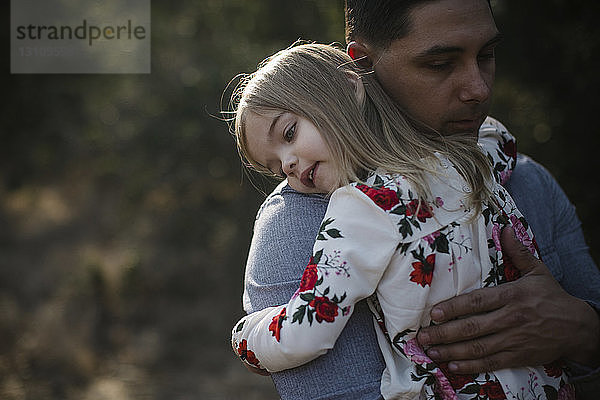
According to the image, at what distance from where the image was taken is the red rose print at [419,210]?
135cm

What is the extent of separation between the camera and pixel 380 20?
163 cm

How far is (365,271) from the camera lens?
51.9 inches

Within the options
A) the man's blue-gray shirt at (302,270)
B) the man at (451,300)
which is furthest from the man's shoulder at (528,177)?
the man at (451,300)

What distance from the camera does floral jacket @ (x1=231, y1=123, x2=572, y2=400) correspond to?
1313mm

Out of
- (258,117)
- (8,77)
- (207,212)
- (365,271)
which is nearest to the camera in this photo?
(365,271)

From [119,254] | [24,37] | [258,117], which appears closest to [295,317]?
[258,117]

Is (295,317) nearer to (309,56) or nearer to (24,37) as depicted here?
(309,56)

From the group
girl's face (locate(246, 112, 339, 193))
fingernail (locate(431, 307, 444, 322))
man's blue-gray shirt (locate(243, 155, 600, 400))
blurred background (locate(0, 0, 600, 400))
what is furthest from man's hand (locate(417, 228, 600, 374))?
blurred background (locate(0, 0, 600, 400))

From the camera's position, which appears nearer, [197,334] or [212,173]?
[212,173]

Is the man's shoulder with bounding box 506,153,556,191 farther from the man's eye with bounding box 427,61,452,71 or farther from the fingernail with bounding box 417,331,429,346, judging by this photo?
the fingernail with bounding box 417,331,429,346

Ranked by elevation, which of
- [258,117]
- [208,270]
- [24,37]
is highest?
[24,37]

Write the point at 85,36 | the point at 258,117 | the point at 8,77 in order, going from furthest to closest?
the point at 8,77 → the point at 85,36 → the point at 258,117

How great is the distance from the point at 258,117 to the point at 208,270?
369cm

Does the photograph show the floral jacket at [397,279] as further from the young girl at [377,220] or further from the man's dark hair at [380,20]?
the man's dark hair at [380,20]
